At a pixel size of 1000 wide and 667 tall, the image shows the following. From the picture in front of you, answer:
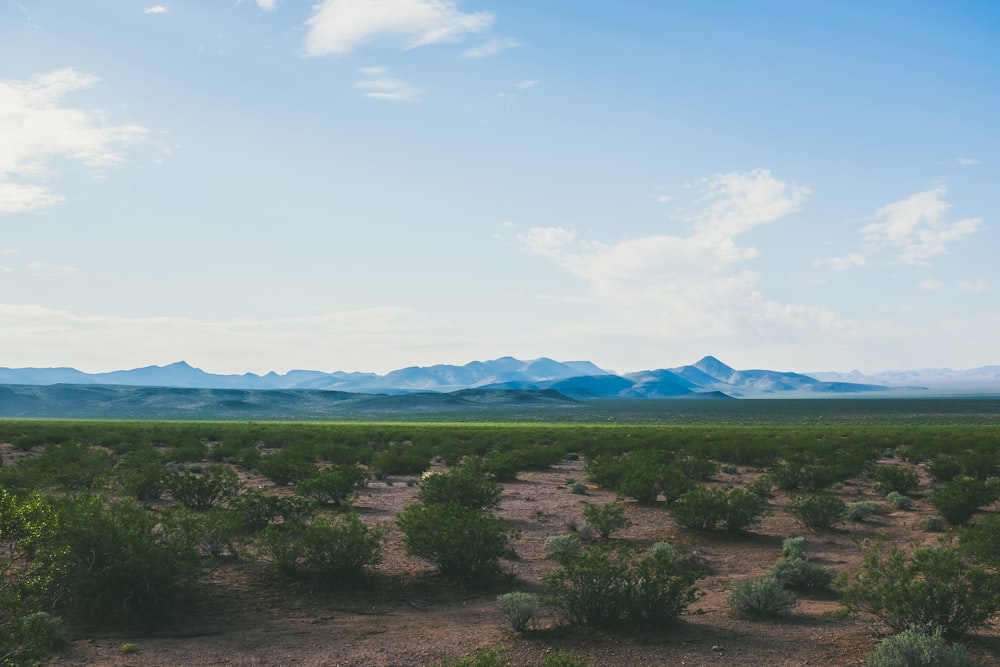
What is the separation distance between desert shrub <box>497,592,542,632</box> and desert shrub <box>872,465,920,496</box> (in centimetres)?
2098

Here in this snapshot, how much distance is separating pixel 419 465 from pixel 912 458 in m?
28.8

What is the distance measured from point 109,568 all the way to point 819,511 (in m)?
17.6

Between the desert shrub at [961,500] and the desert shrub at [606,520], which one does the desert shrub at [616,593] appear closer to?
the desert shrub at [606,520]

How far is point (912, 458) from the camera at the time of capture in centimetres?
3891

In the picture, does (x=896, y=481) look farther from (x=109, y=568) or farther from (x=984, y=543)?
(x=109, y=568)

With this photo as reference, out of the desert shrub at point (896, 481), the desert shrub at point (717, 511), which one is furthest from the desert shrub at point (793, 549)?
the desert shrub at point (896, 481)

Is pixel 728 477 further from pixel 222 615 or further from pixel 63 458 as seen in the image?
pixel 63 458

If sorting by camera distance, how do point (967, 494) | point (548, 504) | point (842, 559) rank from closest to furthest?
1. point (842, 559)
2. point (967, 494)
3. point (548, 504)

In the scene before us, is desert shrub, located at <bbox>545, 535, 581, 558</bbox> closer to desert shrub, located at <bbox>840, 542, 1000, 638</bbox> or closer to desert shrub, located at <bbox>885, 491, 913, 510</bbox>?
desert shrub, located at <bbox>840, 542, 1000, 638</bbox>

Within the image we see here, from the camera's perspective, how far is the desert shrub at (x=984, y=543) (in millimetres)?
11164

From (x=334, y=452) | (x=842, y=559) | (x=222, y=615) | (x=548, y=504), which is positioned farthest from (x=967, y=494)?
(x=334, y=452)

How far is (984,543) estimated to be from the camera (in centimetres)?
1131

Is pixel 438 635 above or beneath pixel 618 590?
beneath

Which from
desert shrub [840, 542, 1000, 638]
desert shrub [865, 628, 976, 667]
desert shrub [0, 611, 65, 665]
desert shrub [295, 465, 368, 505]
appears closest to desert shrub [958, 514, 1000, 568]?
desert shrub [840, 542, 1000, 638]
